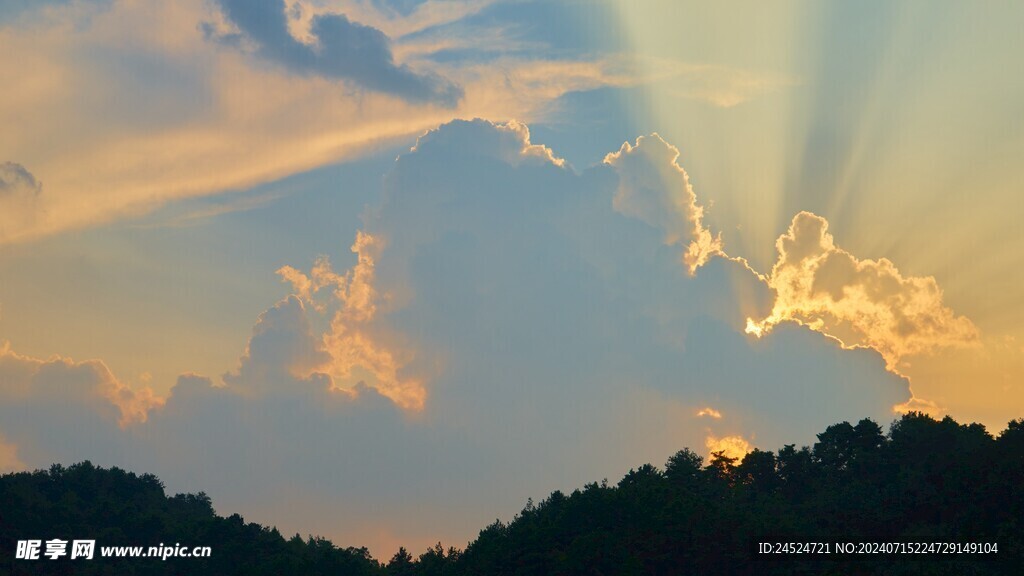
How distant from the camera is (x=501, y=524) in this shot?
12306 cm

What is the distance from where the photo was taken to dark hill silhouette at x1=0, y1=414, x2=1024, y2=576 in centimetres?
8488

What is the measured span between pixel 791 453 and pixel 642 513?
80.2 feet

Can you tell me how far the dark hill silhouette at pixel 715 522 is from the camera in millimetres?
84875

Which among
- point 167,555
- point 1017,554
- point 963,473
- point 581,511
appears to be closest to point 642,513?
point 581,511

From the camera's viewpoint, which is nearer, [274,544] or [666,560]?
[666,560]

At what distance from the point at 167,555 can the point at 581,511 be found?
55615 mm

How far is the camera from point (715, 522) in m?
99.2

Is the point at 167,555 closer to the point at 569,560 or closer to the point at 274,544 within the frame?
the point at 274,544

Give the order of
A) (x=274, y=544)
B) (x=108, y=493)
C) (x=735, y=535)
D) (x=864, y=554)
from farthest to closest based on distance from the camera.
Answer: (x=108, y=493)
(x=274, y=544)
(x=735, y=535)
(x=864, y=554)

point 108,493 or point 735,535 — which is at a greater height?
point 108,493

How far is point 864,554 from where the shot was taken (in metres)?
86.7

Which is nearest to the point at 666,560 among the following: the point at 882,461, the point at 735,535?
the point at 735,535

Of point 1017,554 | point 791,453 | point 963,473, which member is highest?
point 791,453

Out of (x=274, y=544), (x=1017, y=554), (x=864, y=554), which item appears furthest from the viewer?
(x=274, y=544)
